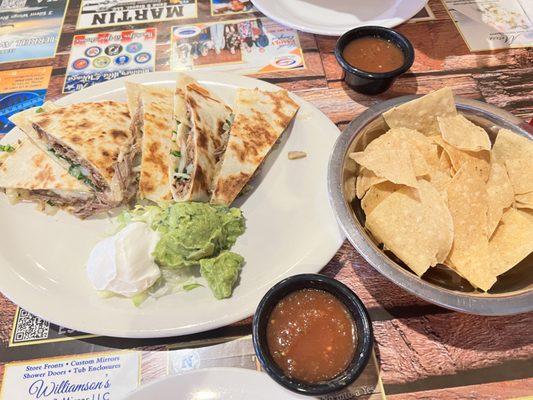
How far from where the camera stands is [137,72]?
2.55 m

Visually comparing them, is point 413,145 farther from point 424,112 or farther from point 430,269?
point 430,269

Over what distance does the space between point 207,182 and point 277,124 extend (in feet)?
1.53

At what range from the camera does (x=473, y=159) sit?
5.70 feet

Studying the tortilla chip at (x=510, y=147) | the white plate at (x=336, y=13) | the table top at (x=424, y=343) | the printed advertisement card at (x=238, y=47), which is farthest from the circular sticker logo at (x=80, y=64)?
the tortilla chip at (x=510, y=147)

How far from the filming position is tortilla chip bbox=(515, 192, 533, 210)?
5.51 ft

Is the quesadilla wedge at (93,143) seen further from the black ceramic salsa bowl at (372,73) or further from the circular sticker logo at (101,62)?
the black ceramic salsa bowl at (372,73)

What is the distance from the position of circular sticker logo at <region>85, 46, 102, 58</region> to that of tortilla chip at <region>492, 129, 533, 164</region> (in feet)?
7.48

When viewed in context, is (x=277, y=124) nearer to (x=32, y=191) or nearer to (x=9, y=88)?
(x=32, y=191)

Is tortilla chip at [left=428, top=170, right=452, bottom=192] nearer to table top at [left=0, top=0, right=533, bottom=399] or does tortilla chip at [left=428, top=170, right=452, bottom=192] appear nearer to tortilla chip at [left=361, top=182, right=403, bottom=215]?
tortilla chip at [left=361, top=182, right=403, bottom=215]

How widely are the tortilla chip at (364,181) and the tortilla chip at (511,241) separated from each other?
50 centimetres

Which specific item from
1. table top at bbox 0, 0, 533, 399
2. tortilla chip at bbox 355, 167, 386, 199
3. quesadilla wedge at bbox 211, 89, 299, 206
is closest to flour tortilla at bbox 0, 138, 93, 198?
table top at bbox 0, 0, 533, 399

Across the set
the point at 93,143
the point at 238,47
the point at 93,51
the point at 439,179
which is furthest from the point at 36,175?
the point at 439,179

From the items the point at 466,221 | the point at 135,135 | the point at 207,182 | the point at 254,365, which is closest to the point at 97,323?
the point at 254,365

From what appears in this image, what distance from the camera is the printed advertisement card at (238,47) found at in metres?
2.56
